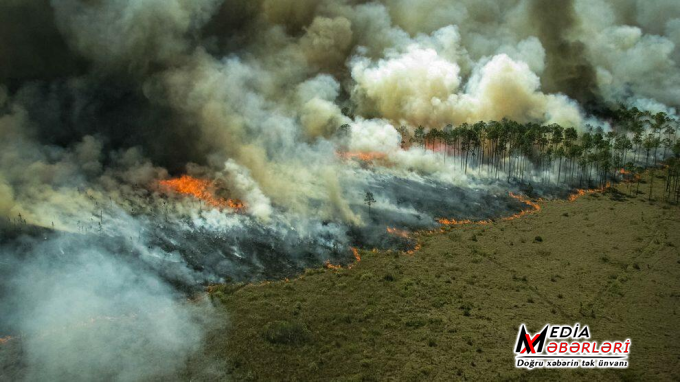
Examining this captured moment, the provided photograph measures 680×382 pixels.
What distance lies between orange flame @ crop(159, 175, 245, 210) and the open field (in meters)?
25.5

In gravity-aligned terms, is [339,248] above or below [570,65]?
below

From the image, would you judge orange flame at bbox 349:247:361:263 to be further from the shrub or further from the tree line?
the tree line

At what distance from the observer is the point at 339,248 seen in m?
75.1

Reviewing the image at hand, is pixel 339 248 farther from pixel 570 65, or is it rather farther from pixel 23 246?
pixel 570 65

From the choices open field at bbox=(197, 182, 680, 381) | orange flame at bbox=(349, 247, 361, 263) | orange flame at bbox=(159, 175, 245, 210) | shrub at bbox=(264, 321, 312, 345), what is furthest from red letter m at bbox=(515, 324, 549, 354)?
orange flame at bbox=(159, 175, 245, 210)

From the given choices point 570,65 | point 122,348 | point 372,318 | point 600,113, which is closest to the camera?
point 122,348

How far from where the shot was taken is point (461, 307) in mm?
56938

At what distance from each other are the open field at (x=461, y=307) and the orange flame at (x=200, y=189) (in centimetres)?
2547

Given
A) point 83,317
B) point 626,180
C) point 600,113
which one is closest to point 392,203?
point 83,317

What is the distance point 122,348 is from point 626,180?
116329 millimetres

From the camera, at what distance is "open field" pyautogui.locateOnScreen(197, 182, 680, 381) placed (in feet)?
149

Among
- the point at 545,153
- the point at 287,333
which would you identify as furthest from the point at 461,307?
the point at 545,153

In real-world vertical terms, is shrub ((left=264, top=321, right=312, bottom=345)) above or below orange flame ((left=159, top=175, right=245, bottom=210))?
below

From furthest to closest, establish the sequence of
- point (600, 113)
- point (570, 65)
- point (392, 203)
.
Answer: point (570, 65) → point (600, 113) → point (392, 203)
